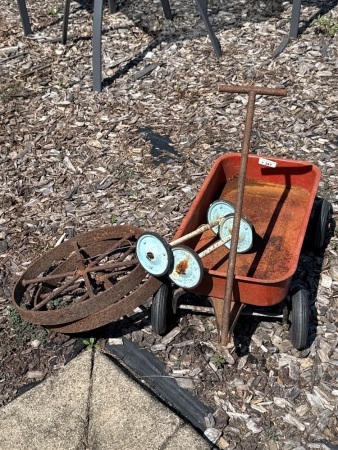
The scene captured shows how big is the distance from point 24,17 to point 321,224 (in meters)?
4.51

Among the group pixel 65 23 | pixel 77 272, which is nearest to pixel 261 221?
pixel 77 272

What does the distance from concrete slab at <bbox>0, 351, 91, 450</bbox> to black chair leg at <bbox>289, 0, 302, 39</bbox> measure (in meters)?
4.34

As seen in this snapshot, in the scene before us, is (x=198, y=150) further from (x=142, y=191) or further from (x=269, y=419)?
(x=269, y=419)

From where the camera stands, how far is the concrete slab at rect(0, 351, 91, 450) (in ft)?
10.6

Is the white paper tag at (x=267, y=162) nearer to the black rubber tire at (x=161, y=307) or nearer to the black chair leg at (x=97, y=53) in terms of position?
the black rubber tire at (x=161, y=307)

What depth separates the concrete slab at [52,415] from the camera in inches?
128

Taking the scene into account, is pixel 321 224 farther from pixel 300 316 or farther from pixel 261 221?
pixel 300 316

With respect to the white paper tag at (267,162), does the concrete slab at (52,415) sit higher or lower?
lower

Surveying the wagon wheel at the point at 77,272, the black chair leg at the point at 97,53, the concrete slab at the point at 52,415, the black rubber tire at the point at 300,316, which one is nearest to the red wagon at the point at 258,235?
the black rubber tire at the point at 300,316

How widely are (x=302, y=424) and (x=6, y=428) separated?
1.56m

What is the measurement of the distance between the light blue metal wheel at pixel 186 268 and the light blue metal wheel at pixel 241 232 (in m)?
0.57

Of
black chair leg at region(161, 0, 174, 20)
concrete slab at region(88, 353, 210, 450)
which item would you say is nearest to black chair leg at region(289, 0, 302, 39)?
black chair leg at region(161, 0, 174, 20)

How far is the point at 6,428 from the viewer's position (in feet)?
10.8

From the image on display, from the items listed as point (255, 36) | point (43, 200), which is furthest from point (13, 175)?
point (255, 36)
